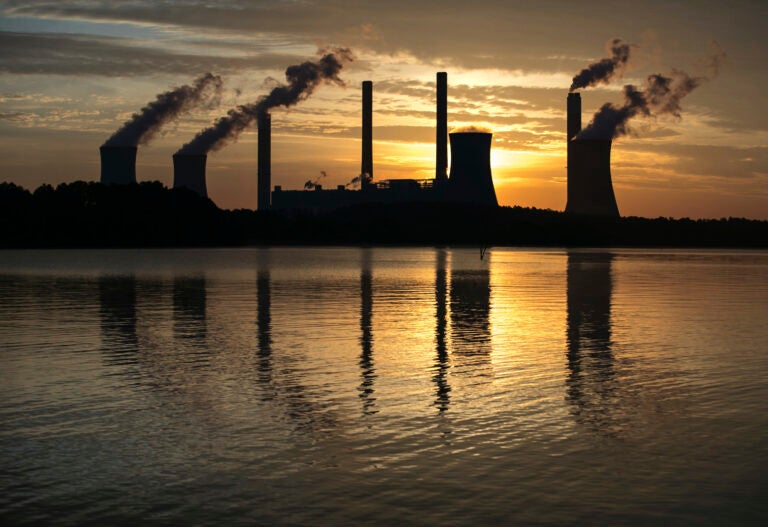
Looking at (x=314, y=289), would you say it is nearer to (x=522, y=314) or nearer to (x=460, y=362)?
(x=522, y=314)

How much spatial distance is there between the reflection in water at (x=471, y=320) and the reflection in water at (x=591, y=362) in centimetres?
255

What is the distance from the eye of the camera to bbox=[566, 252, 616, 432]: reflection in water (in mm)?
17469

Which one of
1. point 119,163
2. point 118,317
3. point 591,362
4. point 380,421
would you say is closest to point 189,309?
point 118,317

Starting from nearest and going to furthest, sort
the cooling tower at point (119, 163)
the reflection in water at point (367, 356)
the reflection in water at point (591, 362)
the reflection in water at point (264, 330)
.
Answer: the reflection in water at point (591, 362) < the reflection in water at point (367, 356) < the reflection in water at point (264, 330) < the cooling tower at point (119, 163)

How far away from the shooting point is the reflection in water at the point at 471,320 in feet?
88.9

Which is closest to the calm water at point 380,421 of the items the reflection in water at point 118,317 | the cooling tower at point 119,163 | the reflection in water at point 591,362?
the reflection in water at point 591,362

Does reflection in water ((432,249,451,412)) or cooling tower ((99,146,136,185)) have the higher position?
cooling tower ((99,146,136,185))

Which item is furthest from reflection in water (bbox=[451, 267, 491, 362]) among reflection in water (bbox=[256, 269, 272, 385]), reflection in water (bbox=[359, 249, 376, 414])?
reflection in water (bbox=[256, 269, 272, 385])

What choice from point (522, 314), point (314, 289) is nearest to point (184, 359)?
point (522, 314)

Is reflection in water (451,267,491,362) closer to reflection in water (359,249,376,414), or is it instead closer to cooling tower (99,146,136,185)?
reflection in water (359,249,376,414)

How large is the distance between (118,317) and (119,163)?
166 m

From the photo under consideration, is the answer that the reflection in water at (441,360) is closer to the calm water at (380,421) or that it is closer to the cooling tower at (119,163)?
the calm water at (380,421)

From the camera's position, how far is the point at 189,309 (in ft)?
133

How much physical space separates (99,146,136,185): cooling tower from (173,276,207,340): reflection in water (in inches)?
5385
